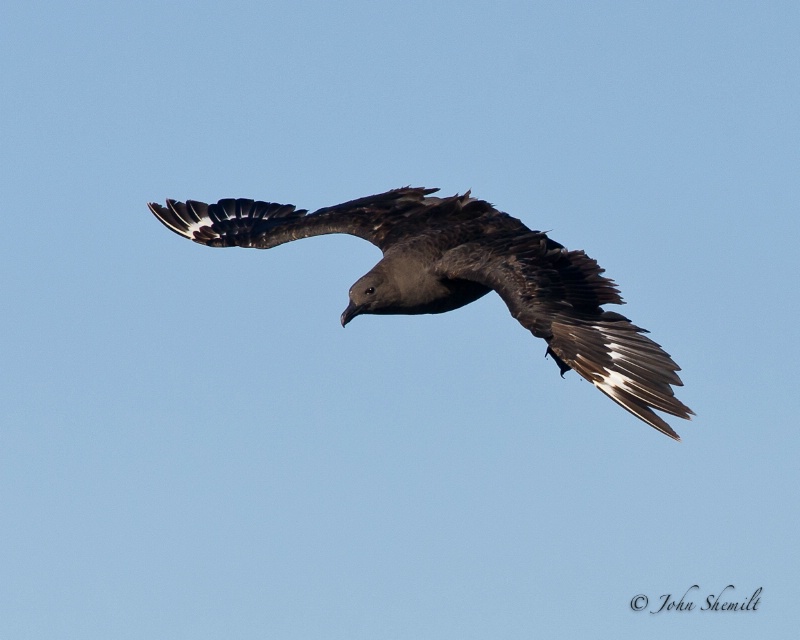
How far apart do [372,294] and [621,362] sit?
3726 millimetres

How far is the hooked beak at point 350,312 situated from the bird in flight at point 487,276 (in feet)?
0.04

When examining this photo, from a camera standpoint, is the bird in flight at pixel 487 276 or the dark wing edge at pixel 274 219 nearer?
the bird in flight at pixel 487 276

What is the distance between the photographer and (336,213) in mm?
20625

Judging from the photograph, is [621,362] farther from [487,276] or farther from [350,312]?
[350,312]

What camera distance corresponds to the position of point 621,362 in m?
16.3

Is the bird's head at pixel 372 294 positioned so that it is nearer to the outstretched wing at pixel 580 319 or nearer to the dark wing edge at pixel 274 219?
the outstretched wing at pixel 580 319

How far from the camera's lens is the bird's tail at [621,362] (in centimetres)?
1579

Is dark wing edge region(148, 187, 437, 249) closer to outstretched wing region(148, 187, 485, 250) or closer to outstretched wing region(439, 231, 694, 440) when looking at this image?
outstretched wing region(148, 187, 485, 250)

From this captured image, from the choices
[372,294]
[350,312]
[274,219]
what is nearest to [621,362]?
[372,294]

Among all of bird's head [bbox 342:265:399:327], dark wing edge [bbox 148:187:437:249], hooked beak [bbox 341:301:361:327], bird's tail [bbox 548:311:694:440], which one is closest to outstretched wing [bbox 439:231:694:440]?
bird's tail [bbox 548:311:694:440]

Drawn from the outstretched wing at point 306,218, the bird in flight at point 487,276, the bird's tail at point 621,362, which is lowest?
the bird's tail at point 621,362

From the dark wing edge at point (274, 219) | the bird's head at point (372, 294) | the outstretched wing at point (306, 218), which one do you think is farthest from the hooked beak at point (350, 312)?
the dark wing edge at point (274, 219)

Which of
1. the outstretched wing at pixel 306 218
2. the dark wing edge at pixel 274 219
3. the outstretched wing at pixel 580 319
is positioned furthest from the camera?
the dark wing edge at pixel 274 219

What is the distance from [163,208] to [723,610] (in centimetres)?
1194
